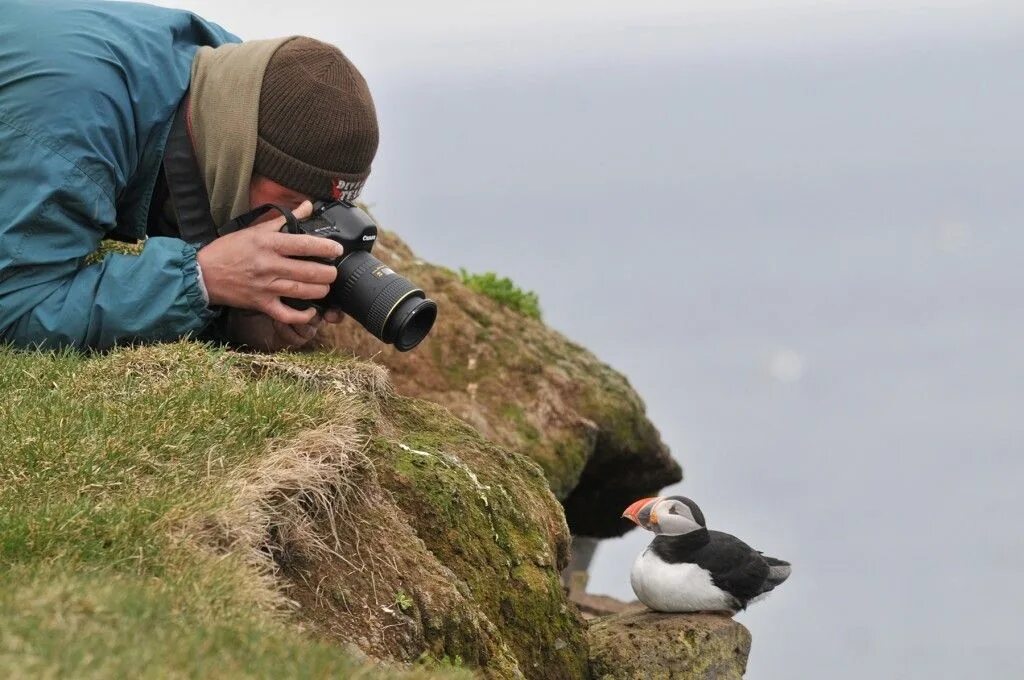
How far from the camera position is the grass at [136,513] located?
3797 mm

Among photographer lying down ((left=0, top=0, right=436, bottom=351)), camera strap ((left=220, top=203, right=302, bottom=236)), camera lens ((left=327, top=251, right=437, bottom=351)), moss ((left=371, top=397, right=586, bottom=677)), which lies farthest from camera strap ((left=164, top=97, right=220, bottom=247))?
moss ((left=371, top=397, right=586, bottom=677))

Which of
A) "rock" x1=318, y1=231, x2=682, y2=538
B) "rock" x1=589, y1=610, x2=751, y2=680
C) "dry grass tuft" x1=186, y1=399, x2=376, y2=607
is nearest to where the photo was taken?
"dry grass tuft" x1=186, y1=399, x2=376, y2=607

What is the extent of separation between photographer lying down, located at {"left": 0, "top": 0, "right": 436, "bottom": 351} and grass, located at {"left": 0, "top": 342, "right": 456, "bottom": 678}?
1.16ft

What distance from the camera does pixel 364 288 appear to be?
260 inches

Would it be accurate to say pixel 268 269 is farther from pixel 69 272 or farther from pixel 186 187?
pixel 69 272

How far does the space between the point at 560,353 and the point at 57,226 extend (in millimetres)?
5967

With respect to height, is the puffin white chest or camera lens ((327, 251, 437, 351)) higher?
camera lens ((327, 251, 437, 351))

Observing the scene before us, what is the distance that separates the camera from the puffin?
7.48 metres

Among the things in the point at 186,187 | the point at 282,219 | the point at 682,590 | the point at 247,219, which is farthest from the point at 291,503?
the point at 682,590

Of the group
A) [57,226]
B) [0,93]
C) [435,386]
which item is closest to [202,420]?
[57,226]

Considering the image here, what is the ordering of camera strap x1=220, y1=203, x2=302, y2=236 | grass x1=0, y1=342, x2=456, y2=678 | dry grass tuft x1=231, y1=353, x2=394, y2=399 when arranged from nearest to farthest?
1. grass x1=0, y1=342, x2=456, y2=678
2. dry grass tuft x1=231, y1=353, x2=394, y2=399
3. camera strap x1=220, y1=203, x2=302, y2=236

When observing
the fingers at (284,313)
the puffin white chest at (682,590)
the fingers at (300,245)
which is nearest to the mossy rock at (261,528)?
the fingers at (284,313)

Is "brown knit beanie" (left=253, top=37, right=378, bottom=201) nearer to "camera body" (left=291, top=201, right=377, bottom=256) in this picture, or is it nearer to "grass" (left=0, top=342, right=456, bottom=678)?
"camera body" (left=291, top=201, right=377, bottom=256)

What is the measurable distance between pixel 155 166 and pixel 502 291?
5577 millimetres
